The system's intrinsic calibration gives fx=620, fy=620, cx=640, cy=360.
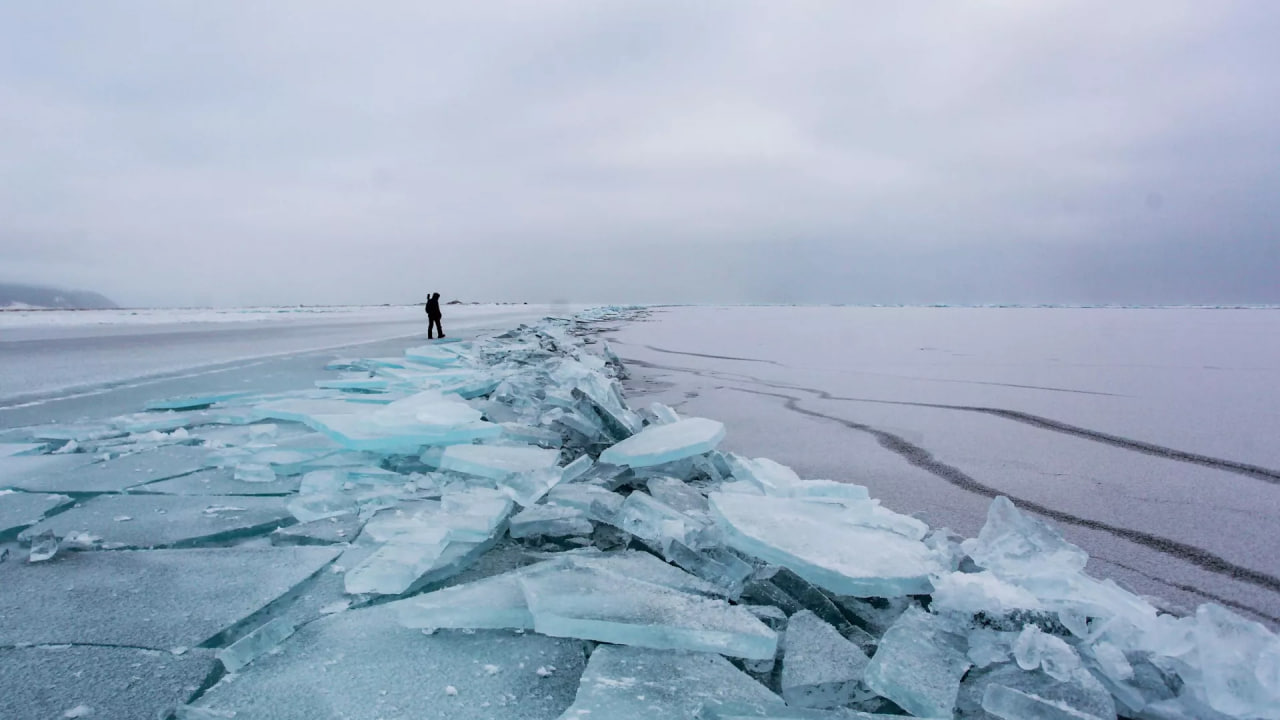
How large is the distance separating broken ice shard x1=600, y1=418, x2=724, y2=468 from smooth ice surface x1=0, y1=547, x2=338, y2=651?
0.95 m

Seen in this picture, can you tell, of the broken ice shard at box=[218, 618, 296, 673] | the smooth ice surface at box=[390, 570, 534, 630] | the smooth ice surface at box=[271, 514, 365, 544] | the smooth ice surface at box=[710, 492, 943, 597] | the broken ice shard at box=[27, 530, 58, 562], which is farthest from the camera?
the smooth ice surface at box=[271, 514, 365, 544]

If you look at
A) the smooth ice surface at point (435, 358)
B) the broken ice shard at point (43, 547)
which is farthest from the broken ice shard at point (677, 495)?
the smooth ice surface at point (435, 358)

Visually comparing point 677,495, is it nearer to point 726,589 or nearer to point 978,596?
point 726,589

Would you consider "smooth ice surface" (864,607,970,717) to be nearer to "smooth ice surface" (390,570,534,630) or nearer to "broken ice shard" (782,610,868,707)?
"broken ice shard" (782,610,868,707)

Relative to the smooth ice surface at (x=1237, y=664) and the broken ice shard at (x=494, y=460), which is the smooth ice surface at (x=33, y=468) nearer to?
the broken ice shard at (x=494, y=460)

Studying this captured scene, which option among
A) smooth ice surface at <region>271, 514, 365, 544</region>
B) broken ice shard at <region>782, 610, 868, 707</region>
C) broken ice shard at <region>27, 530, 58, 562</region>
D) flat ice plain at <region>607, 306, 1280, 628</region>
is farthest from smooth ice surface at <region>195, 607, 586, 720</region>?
flat ice plain at <region>607, 306, 1280, 628</region>

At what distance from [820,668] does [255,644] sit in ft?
3.04

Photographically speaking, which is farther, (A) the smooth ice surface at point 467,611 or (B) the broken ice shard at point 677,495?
(B) the broken ice shard at point 677,495

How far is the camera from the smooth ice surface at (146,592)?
42.7 inches

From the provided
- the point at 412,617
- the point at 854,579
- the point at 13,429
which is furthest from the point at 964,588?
the point at 13,429

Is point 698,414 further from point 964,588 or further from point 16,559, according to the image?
point 16,559

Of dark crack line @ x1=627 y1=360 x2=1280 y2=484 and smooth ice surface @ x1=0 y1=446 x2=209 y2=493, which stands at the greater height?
dark crack line @ x1=627 y1=360 x2=1280 y2=484

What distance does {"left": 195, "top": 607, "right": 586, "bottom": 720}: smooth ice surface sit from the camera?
90 cm

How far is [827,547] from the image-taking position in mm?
1373
